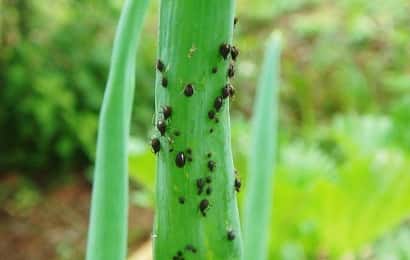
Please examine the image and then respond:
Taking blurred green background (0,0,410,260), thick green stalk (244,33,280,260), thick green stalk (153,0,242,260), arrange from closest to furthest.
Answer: thick green stalk (153,0,242,260) < thick green stalk (244,33,280,260) < blurred green background (0,0,410,260)

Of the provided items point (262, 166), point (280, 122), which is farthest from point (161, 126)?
point (280, 122)

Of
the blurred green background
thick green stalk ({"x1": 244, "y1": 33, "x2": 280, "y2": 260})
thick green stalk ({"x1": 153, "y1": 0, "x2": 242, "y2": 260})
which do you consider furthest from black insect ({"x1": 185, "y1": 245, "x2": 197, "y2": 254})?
the blurred green background

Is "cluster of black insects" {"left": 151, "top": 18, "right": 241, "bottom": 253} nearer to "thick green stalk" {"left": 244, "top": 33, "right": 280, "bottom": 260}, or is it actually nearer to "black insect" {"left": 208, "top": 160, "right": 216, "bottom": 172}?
"black insect" {"left": 208, "top": 160, "right": 216, "bottom": 172}

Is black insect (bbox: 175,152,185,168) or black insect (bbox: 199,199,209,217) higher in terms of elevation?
black insect (bbox: 175,152,185,168)

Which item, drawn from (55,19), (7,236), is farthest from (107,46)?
(7,236)

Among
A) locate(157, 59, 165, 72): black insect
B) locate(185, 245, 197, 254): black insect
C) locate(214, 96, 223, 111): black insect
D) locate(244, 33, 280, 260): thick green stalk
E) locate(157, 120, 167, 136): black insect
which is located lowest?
locate(185, 245, 197, 254): black insect

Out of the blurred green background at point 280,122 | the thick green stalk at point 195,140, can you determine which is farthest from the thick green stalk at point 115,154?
the blurred green background at point 280,122

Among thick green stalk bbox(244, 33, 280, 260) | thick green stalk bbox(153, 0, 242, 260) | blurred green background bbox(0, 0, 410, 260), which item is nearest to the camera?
thick green stalk bbox(153, 0, 242, 260)

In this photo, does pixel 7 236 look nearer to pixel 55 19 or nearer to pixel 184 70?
pixel 55 19
